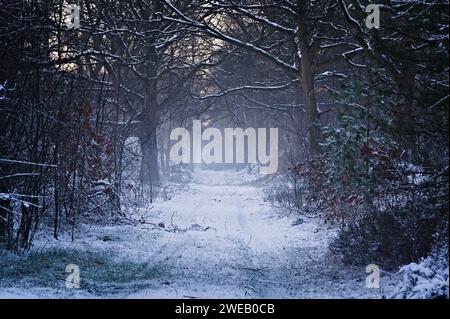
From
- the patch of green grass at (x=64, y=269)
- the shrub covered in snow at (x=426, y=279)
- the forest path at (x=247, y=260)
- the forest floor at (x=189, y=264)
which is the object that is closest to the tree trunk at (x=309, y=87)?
the forest path at (x=247, y=260)

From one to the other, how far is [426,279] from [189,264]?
450 cm

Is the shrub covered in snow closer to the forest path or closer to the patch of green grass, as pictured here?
the forest path

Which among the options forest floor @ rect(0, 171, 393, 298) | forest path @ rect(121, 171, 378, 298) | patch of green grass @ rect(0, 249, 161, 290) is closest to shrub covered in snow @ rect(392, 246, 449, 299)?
forest floor @ rect(0, 171, 393, 298)

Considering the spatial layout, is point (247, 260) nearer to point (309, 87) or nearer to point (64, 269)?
point (64, 269)

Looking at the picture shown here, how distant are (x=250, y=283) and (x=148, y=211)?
9.99m

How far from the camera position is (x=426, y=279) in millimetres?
6004

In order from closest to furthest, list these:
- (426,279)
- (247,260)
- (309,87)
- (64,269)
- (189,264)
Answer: (426,279) → (64,269) → (189,264) → (247,260) → (309,87)

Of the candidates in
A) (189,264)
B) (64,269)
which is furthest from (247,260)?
(64,269)

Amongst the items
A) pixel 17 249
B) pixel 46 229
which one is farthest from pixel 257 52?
pixel 17 249

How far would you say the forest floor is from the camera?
7035 millimetres

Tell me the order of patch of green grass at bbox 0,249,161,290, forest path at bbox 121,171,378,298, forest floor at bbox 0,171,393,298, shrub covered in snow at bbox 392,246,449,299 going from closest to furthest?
shrub covered in snow at bbox 392,246,449,299 < forest floor at bbox 0,171,393,298 < forest path at bbox 121,171,378,298 < patch of green grass at bbox 0,249,161,290

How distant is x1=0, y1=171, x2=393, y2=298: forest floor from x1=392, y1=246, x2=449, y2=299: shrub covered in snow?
469 millimetres

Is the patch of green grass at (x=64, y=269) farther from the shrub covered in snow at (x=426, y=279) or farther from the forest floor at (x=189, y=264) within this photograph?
the shrub covered in snow at (x=426, y=279)

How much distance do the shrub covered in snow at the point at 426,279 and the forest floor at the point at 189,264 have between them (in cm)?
47
